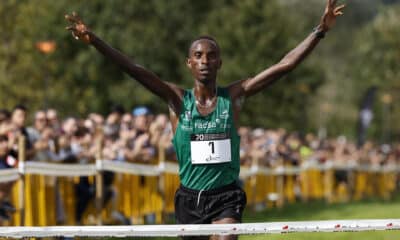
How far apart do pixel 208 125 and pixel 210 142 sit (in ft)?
0.51

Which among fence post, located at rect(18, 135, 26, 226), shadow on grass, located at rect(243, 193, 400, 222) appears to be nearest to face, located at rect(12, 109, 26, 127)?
fence post, located at rect(18, 135, 26, 226)

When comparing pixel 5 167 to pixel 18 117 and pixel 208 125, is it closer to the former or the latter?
pixel 18 117

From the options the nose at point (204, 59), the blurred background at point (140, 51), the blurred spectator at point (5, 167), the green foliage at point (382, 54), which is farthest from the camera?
the green foliage at point (382, 54)

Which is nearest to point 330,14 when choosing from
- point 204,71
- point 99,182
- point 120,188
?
point 204,71

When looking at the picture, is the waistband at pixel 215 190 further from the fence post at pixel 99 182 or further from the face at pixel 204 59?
the fence post at pixel 99 182

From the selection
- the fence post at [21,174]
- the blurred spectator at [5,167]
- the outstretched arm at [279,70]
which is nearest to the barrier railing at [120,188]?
the fence post at [21,174]

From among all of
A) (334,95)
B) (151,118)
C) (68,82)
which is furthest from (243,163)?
(334,95)

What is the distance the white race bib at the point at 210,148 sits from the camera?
773cm

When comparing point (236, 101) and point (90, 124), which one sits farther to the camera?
point (90, 124)

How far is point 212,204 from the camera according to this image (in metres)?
7.77

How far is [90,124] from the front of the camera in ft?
51.1

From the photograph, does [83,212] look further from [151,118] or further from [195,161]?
[195,161]

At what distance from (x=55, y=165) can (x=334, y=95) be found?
87.5m

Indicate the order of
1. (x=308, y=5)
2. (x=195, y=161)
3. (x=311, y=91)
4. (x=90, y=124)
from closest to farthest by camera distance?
(x=195, y=161), (x=90, y=124), (x=311, y=91), (x=308, y=5)
